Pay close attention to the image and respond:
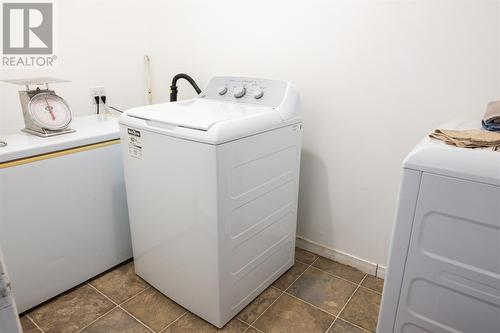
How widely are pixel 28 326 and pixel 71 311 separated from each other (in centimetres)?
17

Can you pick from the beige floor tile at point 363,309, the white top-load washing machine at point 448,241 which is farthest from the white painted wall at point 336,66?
the white top-load washing machine at point 448,241

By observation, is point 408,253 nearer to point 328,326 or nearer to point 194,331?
point 328,326

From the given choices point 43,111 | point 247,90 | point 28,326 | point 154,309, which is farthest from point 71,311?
point 247,90

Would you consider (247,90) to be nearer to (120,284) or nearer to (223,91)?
(223,91)

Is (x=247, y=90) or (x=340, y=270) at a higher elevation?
(x=247, y=90)

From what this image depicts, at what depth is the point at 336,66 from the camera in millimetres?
1639

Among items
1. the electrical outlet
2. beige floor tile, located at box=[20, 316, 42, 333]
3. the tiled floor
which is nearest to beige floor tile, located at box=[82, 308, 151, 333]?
the tiled floor

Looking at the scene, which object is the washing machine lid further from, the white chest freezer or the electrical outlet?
the electrical outlet

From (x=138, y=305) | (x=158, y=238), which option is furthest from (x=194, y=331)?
(x=158, y=238)

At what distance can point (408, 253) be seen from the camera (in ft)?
3.21

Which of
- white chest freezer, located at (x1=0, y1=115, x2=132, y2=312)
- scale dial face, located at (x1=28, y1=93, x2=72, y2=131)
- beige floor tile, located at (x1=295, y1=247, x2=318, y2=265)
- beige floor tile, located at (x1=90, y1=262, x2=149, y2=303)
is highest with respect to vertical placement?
scale dial face, located at (x1=28, y1=93, x2=72, y2=131)

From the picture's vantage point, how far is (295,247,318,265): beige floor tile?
1.93 meters

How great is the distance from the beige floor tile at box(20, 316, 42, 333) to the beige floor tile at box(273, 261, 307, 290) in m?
1.11

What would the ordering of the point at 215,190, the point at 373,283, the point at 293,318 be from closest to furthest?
the point at 215,190 → the point at 293,318 → the point at 373,283
